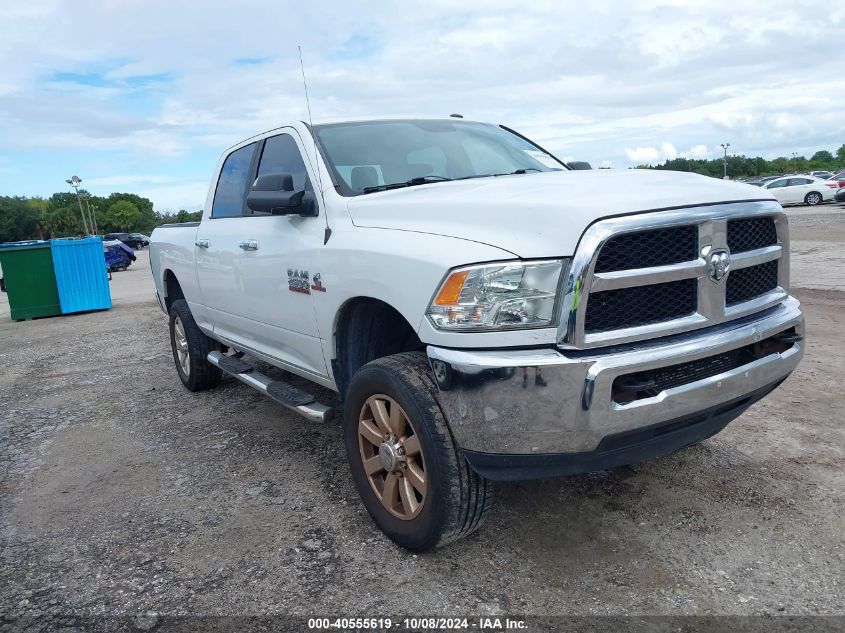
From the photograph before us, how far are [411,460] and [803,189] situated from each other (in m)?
31.6

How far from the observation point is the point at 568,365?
223cm

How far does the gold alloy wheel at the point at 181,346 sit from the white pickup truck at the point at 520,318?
2474 millimetres

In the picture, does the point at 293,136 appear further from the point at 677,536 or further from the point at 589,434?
the point at 677,536

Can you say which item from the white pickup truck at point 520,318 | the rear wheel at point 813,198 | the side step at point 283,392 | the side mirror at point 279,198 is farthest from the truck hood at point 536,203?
the rear wheel at point 813,198

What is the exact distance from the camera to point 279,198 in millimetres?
3314

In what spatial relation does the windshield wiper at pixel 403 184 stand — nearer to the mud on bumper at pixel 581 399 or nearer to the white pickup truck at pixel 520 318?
the white pickup truck at pixel 520 318

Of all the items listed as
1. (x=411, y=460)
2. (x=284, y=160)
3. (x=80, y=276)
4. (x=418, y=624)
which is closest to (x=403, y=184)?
(x=284, y=160)

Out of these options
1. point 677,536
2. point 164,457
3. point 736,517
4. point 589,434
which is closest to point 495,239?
point 589,434

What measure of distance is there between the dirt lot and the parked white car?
91.7ft

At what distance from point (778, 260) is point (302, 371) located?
241cm

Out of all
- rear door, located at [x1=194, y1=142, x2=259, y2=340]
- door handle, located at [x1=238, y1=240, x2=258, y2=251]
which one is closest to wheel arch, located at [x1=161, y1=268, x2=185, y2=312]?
rear door, located at [x1=194, y1=142, x2=259, y2=340]

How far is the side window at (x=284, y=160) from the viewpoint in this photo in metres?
3.72

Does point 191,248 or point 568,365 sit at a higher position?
point 191,248

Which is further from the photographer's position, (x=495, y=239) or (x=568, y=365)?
(x=495, y=239)
